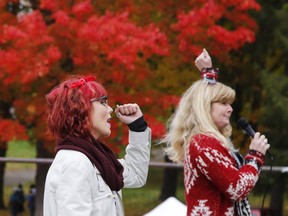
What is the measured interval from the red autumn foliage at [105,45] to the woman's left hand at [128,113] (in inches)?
260

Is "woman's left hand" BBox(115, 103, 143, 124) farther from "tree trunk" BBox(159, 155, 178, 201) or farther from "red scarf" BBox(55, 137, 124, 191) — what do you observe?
"tree trunk" BBox(159, 155, 178, 201)

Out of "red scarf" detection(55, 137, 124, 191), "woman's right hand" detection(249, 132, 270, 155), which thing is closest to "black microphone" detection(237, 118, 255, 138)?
"woman's right hand" detection(249, 132, 270, 155)

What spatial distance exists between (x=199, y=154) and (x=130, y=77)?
747 centimetres

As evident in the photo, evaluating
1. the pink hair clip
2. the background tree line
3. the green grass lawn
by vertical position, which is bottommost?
the green grass lawn

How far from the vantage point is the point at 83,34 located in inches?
401

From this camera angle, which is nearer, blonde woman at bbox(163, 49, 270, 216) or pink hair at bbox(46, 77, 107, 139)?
pink hair at bbox(46, 77, 107, 139)

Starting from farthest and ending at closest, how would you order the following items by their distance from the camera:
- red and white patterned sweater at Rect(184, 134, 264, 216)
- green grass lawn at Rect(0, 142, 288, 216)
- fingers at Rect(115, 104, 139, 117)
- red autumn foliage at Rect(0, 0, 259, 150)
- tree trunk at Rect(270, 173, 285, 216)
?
tree trunk at Rect(270, 173, 285, 216) → red autumn foliage at Rect(0, 0, 259, 150) → green grass lawn at Rect(0, 142, 288, 216) → red and white patterned sweater at Rect(184, 134, 264, 216) → fingers at Rect(115, 104, 139, 117)

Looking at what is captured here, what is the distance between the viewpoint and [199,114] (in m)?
3.79

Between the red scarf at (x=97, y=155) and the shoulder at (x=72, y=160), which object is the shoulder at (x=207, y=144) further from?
the shoulder at (x=72, y=160)

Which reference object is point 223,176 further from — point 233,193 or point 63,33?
point 63,33

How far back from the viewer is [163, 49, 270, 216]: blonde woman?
3.60m

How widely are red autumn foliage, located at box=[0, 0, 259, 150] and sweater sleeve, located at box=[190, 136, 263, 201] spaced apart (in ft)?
21.3

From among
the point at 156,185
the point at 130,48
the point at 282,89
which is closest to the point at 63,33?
the point at 130,48

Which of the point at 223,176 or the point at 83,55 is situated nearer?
the point at 223,176
